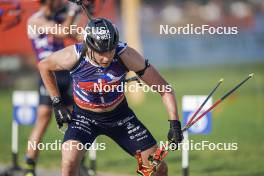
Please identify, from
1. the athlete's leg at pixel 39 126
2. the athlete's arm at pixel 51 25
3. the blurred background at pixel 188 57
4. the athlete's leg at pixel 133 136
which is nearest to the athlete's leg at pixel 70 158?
the athlete's leg at pixel 133 136

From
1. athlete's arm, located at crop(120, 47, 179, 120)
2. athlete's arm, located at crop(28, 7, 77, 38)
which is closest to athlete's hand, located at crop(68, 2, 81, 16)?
athlete's arm, located at crop(28, 7, 77, 38)

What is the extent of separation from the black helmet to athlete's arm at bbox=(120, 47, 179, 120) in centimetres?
26

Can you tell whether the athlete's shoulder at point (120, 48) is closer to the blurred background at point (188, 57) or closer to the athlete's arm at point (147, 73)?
the athlete's arm at point (147, 73)

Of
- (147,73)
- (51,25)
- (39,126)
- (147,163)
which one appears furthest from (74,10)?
(147,163)

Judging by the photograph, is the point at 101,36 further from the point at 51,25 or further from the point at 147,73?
the point at 51,25

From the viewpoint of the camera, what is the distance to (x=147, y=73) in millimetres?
8125

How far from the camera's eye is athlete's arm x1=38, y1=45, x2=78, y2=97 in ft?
26.5

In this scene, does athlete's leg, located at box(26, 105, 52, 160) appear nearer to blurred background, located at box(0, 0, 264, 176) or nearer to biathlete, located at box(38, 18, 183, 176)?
biathlete, located at box(38, 18, 183, 176)

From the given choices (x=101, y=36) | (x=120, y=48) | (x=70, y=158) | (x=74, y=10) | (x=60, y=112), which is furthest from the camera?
(x=74, y=10)

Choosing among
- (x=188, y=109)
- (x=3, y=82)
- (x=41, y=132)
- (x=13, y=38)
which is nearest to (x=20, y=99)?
(x=41, y=132)

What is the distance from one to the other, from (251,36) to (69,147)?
24917 millimetres

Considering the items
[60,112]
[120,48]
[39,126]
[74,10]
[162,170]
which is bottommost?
[162,170]

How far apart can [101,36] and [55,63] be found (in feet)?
2.39

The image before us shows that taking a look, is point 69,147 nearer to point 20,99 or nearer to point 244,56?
point 20,99
